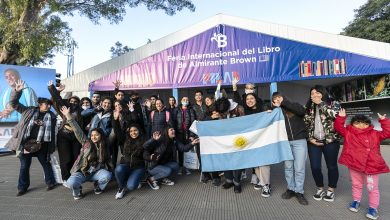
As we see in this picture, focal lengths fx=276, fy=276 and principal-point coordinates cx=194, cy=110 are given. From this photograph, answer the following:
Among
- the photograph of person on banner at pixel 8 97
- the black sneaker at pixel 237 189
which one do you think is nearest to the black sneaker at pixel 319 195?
the black sneaker at pixel 237 189

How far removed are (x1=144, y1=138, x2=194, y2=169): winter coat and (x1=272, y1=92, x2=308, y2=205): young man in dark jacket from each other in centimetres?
181

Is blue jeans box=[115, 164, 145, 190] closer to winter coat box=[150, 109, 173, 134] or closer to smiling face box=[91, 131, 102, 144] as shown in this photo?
smiling face box=[91, 131, 102, 144]

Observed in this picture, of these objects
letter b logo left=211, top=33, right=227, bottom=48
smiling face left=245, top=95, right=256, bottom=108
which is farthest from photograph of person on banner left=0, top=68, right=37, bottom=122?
smiling face left=245, top=95, right=256, bottom=108

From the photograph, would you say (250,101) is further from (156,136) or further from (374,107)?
(374,107)

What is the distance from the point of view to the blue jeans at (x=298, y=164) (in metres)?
3.92

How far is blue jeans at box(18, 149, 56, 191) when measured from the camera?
15.1ft

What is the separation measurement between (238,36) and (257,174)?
7903 mm

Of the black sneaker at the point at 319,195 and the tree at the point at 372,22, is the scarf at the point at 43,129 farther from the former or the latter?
the tree at the point at 372,22

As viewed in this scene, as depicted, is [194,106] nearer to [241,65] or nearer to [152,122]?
[152,122]

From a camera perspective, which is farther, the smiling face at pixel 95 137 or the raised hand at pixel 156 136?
the raised hand at pixel 156 136

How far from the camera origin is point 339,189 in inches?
178

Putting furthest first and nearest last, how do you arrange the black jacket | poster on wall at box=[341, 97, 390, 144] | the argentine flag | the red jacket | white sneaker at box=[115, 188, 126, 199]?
1. poster on wall at box=[341, 97, 390, 144]
2. white sneaker at box=[115, 188, 126, 199]
3. the argentine flag
4. the black jacket
5. the red jacket

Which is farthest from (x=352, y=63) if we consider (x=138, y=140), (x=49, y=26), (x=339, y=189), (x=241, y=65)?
(x=49, y=26)

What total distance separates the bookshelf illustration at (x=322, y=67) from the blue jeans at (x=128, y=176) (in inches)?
328
